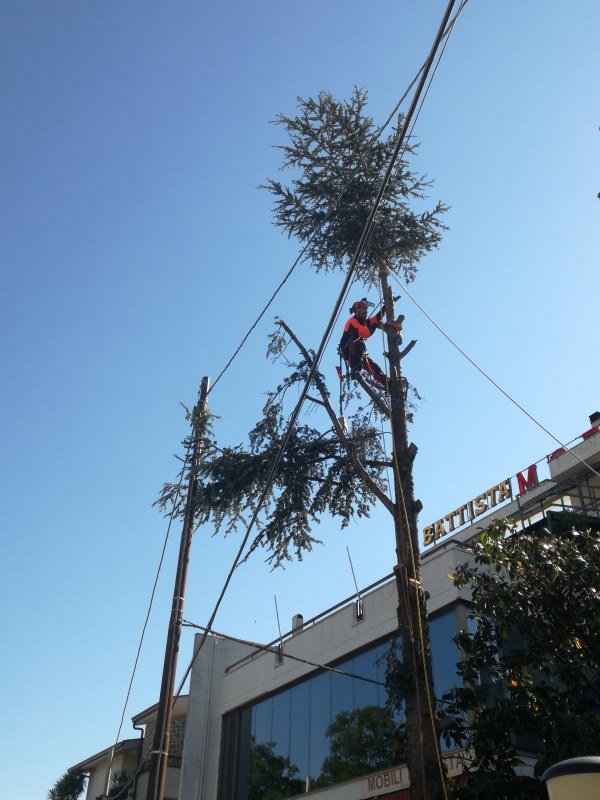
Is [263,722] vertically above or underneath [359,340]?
underneath

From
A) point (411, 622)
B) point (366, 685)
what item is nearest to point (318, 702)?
point (366, 685)

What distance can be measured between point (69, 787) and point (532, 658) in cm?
2550

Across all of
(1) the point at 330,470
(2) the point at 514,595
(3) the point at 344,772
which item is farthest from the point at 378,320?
(3) the point at 344,772

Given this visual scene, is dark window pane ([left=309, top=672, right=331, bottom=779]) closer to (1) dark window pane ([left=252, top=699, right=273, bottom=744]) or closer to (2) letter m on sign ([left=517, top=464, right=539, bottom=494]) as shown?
(1) dark window pane ([left=252, top=699, right=273, bottom=744])

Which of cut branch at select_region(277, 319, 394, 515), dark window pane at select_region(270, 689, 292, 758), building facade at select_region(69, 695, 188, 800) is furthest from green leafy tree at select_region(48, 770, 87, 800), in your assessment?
cut branch at select_region(277, 319, 394, 515)

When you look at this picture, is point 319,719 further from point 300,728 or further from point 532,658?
point 532,658

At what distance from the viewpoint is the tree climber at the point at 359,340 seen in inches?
559

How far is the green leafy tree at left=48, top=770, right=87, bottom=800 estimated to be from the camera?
102 feet

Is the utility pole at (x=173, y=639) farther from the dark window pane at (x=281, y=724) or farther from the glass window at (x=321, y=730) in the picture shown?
the dark window pane at (x=281, y=724)

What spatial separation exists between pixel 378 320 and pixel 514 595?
508 centimetres

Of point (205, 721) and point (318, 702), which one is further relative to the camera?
point (205, 721)

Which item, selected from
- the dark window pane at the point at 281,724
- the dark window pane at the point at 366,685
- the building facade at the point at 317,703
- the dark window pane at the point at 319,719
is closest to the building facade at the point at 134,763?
the building facade at the point at 317,703

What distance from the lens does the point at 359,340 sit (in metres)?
14.3

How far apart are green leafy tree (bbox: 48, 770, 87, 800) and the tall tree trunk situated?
2472 cm
